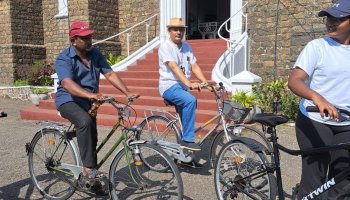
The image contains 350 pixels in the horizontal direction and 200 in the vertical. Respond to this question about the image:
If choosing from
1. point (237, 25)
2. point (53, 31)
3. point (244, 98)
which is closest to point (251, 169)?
point (244, 98)

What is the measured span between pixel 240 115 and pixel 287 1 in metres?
6.02

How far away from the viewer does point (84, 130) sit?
138 inches

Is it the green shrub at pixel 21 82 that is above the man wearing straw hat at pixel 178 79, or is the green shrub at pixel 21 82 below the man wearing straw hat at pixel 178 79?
below

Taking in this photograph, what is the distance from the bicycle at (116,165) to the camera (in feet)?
11.1

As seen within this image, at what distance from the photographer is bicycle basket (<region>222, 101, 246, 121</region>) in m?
4.31

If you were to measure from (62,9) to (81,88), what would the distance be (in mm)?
11923

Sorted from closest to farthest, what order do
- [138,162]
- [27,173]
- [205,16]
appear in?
[138,162] < [27,173] < [205,16]

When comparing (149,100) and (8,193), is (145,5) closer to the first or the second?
(149,100)

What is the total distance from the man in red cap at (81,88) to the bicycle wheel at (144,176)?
21 cm

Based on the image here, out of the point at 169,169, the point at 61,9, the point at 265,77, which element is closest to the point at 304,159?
the point at 169,169

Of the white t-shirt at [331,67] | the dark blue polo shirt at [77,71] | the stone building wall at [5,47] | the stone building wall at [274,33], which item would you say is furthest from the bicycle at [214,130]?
the stone building wall at [5,47]

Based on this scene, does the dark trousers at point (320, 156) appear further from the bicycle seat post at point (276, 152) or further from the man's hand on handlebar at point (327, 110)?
the man's hand on handlebar at point (327, 110)

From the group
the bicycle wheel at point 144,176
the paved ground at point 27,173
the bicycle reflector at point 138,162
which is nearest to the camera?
the bicycle wheel at point 144,176

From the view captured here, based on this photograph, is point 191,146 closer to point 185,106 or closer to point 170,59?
point 185,106
